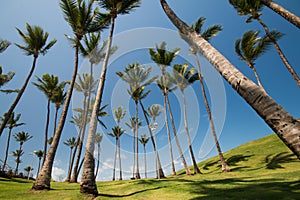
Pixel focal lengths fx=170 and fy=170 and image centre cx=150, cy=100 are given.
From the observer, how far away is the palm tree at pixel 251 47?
1791 cm

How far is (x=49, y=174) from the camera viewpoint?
8969mm

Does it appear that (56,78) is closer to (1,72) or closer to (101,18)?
(1,72)

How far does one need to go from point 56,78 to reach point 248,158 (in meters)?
26.9

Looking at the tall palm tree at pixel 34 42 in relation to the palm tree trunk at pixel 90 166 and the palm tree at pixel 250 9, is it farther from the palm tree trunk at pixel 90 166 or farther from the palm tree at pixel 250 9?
the palm tree at pixel 250 9

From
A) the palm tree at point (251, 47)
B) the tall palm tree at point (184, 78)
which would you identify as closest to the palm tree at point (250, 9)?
the palm tree at point (251, 47)

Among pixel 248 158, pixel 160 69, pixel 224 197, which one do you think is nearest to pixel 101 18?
pixel 160 69

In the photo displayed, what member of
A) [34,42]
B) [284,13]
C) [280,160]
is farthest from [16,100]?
[280,160]

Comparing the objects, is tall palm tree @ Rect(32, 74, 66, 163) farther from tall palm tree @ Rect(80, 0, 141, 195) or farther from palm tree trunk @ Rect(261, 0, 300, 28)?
palm tree trunk @ Rect(261, 0, 300, 28)

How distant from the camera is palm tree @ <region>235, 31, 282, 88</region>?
17906mm

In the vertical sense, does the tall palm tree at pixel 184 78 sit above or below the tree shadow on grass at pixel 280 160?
above

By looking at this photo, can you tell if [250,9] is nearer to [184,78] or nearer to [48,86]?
[184,78]

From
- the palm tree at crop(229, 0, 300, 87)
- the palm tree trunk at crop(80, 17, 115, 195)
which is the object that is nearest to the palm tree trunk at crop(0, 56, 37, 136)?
the palm tree trunk at crop(80, 17, 115, 195)

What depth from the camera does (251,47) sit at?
61.3 feet

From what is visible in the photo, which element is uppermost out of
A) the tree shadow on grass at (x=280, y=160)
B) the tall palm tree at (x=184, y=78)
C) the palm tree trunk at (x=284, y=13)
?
the tall palm tree at (x=184, y=78)
